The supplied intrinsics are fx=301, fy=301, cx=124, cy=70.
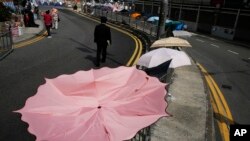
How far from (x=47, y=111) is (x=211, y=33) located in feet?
143

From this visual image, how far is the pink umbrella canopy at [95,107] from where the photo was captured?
404 centimetres

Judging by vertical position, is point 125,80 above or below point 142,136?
above

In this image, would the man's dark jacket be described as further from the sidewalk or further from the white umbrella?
the white umbrella

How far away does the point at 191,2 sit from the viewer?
53.3 metres

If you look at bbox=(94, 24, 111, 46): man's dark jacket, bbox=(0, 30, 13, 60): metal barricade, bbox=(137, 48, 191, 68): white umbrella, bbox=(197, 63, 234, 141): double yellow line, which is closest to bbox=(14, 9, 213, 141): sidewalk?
bbox=(197, 63, 234, 141): double yellow line

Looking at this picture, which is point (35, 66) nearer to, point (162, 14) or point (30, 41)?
point (30, 41)

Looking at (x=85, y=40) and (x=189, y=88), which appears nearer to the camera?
(x=189, y=88)

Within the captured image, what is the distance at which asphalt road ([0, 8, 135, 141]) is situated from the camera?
26.8ft

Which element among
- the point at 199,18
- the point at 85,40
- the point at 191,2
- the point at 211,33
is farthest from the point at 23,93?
the point at 191,2

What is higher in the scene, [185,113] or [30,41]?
[185,113]

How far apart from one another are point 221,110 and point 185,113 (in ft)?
7.04

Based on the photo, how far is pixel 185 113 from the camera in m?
9.31

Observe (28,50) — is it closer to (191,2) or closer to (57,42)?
(57,42)

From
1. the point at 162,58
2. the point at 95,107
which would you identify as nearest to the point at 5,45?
the point at 162,58
